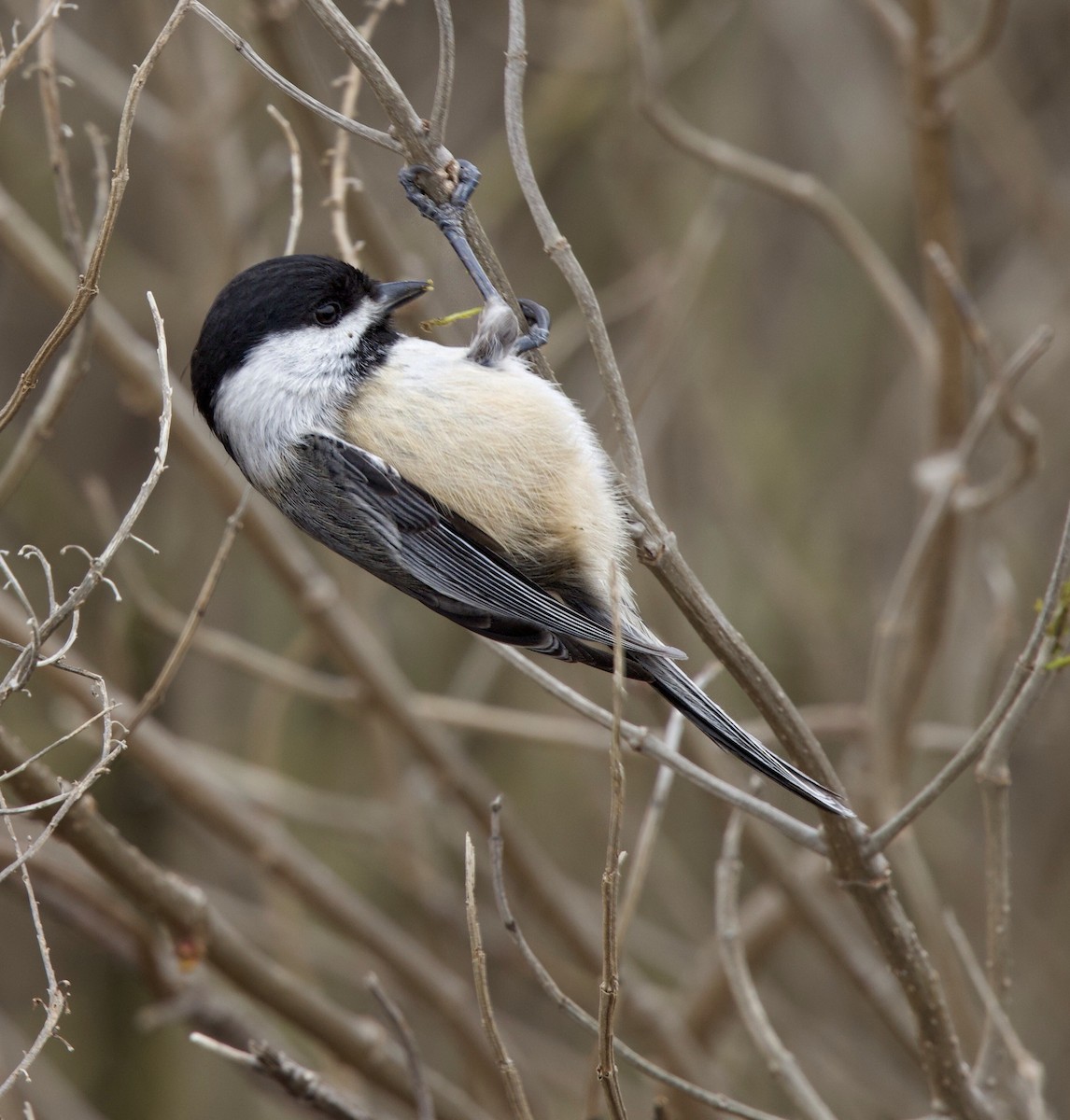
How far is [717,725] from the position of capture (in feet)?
5.50

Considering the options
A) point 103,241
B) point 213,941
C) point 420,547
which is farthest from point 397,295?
point 213,941

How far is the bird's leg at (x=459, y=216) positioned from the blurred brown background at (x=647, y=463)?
1.41m

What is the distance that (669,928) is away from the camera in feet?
14.9

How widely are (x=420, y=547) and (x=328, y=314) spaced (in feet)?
1.28

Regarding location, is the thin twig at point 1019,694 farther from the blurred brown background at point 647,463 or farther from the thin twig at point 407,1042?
the blurred brown background at point 647,463

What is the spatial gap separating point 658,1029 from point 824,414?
93.9 inches

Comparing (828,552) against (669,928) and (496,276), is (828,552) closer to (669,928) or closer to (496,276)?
(669,928)

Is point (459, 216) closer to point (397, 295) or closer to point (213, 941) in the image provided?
point (397, 295)

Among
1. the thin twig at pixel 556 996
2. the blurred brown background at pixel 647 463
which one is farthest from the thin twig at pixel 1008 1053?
the blurred brown background at pixel 647 463

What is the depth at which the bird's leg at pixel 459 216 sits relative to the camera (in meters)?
1.49

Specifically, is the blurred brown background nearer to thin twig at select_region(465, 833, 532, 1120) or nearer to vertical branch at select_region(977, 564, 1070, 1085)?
vertical branch at select_region(977, 564, 1070, 1085)

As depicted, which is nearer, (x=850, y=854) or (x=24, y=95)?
(x=850, y=854)

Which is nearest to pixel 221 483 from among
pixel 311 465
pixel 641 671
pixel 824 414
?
pixel 311 465

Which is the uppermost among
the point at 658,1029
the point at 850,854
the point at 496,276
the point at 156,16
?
the point at 156,16
